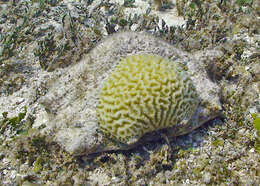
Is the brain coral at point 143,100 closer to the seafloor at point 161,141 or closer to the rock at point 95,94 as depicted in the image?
the rock at point 95,94

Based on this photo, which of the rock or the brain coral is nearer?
the brain coral

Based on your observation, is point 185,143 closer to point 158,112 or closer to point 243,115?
point 158,112

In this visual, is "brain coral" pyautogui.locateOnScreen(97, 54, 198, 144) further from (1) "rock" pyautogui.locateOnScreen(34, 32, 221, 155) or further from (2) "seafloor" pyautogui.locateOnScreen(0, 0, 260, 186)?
(2) "seafloor" pyautogui.locateOnScreen(0, 0, 260, 186)

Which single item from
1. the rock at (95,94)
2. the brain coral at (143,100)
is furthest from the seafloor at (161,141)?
the brain coral at (143,100)

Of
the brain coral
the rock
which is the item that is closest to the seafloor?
the rock

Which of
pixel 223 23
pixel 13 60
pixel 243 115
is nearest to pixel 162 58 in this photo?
pixel 243 115
